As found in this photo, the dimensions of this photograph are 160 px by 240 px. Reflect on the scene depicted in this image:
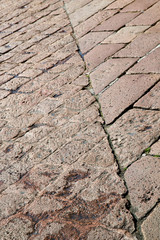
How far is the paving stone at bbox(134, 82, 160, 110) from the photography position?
6.57 ft

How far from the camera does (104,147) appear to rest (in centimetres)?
183

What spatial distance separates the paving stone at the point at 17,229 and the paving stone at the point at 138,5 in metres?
2.60

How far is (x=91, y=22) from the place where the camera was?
3451mm

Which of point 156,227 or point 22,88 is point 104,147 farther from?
point 22,88

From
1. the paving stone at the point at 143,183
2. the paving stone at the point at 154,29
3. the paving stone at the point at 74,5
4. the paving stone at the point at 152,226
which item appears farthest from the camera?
the paving stone at the point at 74,5

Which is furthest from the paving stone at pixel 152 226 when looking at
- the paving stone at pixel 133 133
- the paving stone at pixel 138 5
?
the paving stone at pixel 138 5

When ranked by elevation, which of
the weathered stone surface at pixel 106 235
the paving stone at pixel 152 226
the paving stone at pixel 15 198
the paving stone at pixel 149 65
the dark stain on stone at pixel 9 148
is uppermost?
the dark stain on stone at pixel 9 148

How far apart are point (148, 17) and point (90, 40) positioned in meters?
0.63

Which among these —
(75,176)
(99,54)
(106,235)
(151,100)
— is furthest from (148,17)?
(106,235)

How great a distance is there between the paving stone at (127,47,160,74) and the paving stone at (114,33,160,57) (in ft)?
0.28

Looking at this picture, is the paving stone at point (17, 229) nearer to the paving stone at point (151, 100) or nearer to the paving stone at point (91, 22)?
the paving stone at point (151, 100)

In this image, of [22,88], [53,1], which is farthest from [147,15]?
[53,1]

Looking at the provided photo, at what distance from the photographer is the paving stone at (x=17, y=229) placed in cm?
148

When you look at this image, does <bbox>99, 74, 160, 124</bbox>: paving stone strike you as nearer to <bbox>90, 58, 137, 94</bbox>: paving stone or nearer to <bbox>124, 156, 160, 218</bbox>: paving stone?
<bbox>90, 58, 137, 94</bbox>: paving stone
